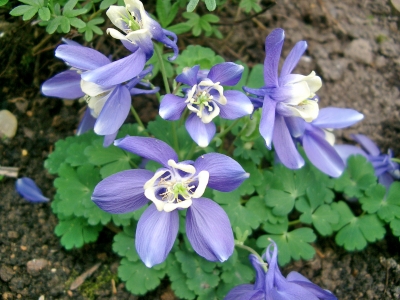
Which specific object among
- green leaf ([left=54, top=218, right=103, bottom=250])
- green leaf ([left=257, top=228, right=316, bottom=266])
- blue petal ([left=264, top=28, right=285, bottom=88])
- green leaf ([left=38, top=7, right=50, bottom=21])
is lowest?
green leaf ([left=54, top=218, right=103, bottom=250])

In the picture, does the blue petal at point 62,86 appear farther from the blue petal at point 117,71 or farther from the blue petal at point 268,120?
the blue petal at point 268,120

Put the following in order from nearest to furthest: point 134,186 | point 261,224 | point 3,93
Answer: point 134,186 < point 261,224 < point 3,93

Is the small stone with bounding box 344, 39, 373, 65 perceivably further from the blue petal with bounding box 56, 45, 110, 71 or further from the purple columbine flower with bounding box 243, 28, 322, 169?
the blue petal with bounding box 56, 45, 110, 71

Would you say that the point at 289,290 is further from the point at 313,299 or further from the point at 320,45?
the point at 320,45

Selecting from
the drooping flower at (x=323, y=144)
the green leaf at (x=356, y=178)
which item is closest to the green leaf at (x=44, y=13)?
the drooping flower at (x=323, y=144)

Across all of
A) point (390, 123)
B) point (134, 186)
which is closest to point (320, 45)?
point (390, 123)

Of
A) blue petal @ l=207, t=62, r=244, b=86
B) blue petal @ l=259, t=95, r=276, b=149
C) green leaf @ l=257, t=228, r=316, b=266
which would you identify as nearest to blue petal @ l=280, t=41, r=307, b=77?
blue petal @ l=259, t=95, r=276, b=149
